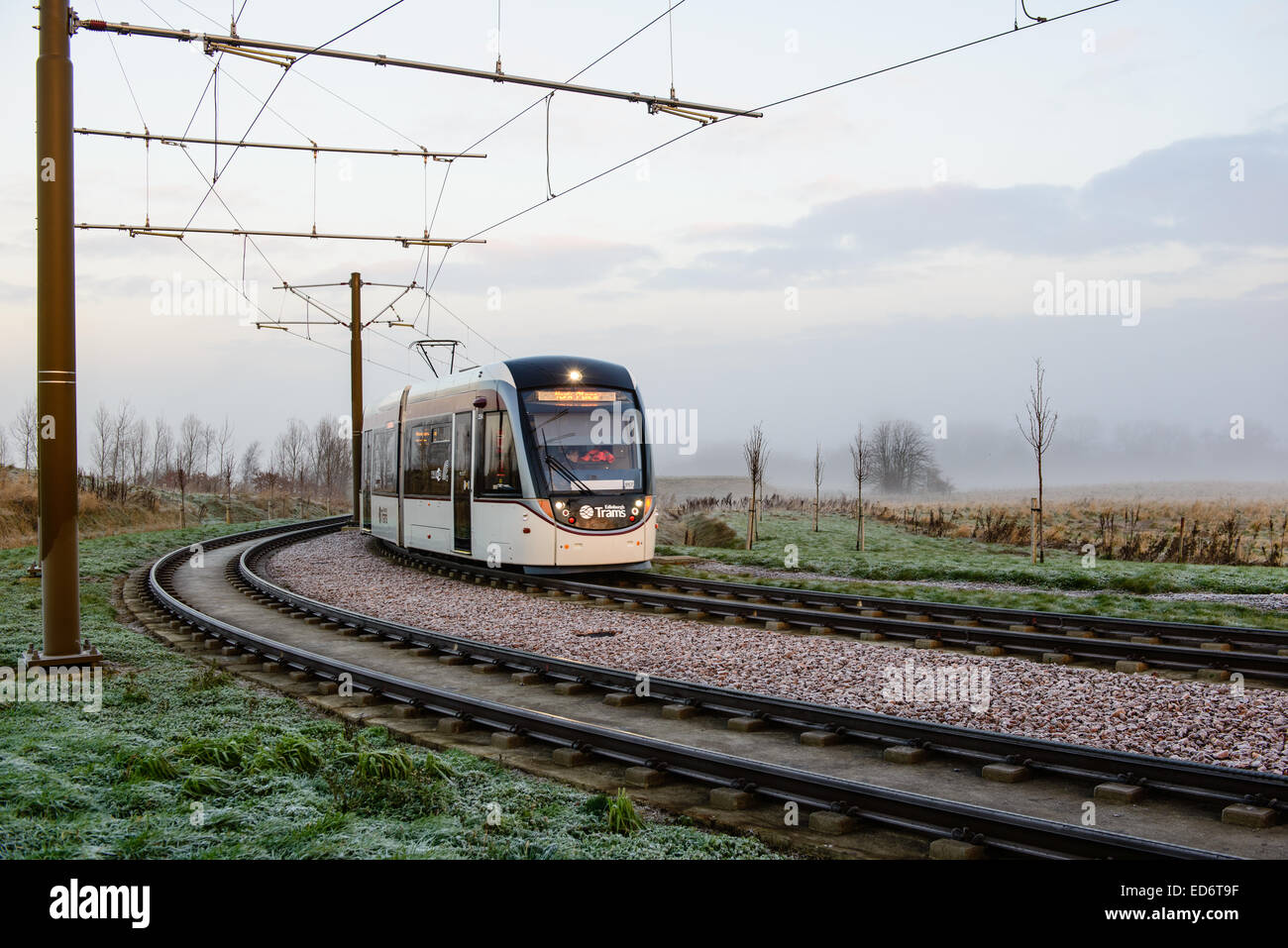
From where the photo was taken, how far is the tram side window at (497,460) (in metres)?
18.2

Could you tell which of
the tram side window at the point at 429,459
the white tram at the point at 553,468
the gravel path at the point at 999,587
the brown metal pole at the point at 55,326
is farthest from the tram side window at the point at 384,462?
the brown metal pole at the point at 55,326

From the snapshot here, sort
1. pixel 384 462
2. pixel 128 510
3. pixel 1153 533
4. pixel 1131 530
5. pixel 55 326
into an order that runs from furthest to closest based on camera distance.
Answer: pixel 128 510, pixel 1153 533, pixel 1131 530, pixel 384 462, pixel 55 326

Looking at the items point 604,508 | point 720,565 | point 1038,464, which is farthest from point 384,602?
point 1038,464

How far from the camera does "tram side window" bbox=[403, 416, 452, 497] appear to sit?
21.1 meters

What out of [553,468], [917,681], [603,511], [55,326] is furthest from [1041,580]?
[55,326]

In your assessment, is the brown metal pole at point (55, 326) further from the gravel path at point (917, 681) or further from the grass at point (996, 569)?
the grass at point (996, 569)

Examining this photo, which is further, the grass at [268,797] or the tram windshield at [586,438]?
the tram windshield at [586,438]

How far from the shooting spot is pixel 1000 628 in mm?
12922

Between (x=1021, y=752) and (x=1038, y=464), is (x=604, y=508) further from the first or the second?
(x=1038, y=464)

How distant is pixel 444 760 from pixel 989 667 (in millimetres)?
5982
